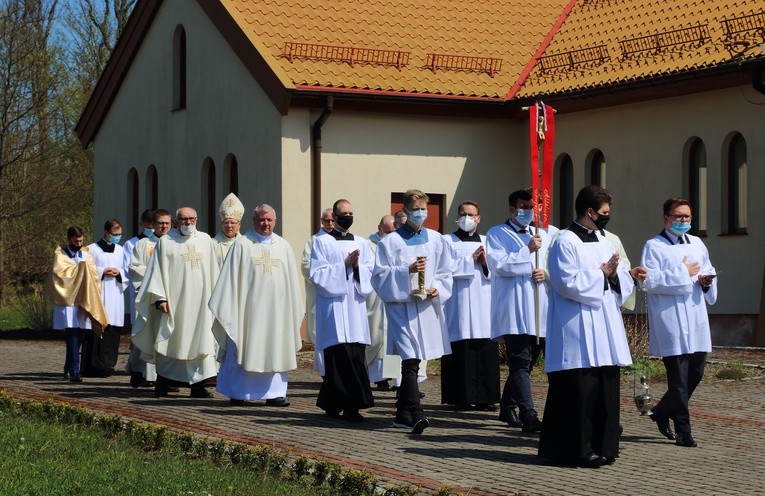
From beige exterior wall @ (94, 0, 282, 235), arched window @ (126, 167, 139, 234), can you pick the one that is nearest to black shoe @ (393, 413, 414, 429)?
beige exterior wall @ (94, 0, 282, 235)

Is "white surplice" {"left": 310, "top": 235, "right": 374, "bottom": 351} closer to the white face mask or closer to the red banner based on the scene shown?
the white face mask

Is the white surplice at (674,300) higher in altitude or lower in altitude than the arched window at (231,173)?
lower

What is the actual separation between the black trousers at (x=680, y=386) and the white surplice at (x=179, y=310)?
562 cm

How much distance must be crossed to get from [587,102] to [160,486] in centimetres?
1760

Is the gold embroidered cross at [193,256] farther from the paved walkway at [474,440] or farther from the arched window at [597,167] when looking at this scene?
the arched window at [597,167]

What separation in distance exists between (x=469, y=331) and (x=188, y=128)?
54.1ft

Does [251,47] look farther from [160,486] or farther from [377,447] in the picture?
[160,486]

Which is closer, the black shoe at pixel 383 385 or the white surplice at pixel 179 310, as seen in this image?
the white surplice at pixel 179 310

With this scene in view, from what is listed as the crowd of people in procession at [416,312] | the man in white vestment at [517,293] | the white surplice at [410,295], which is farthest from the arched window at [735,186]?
the white surplice at [410,295]

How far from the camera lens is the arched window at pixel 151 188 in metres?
31.9

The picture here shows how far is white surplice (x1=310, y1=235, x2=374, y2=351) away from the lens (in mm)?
13898

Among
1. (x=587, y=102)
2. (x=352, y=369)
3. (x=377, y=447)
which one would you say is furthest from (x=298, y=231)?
(x=377, y=447)

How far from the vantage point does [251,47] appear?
26.2 meters

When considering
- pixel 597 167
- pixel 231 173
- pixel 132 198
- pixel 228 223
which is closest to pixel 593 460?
pixel 228 223
